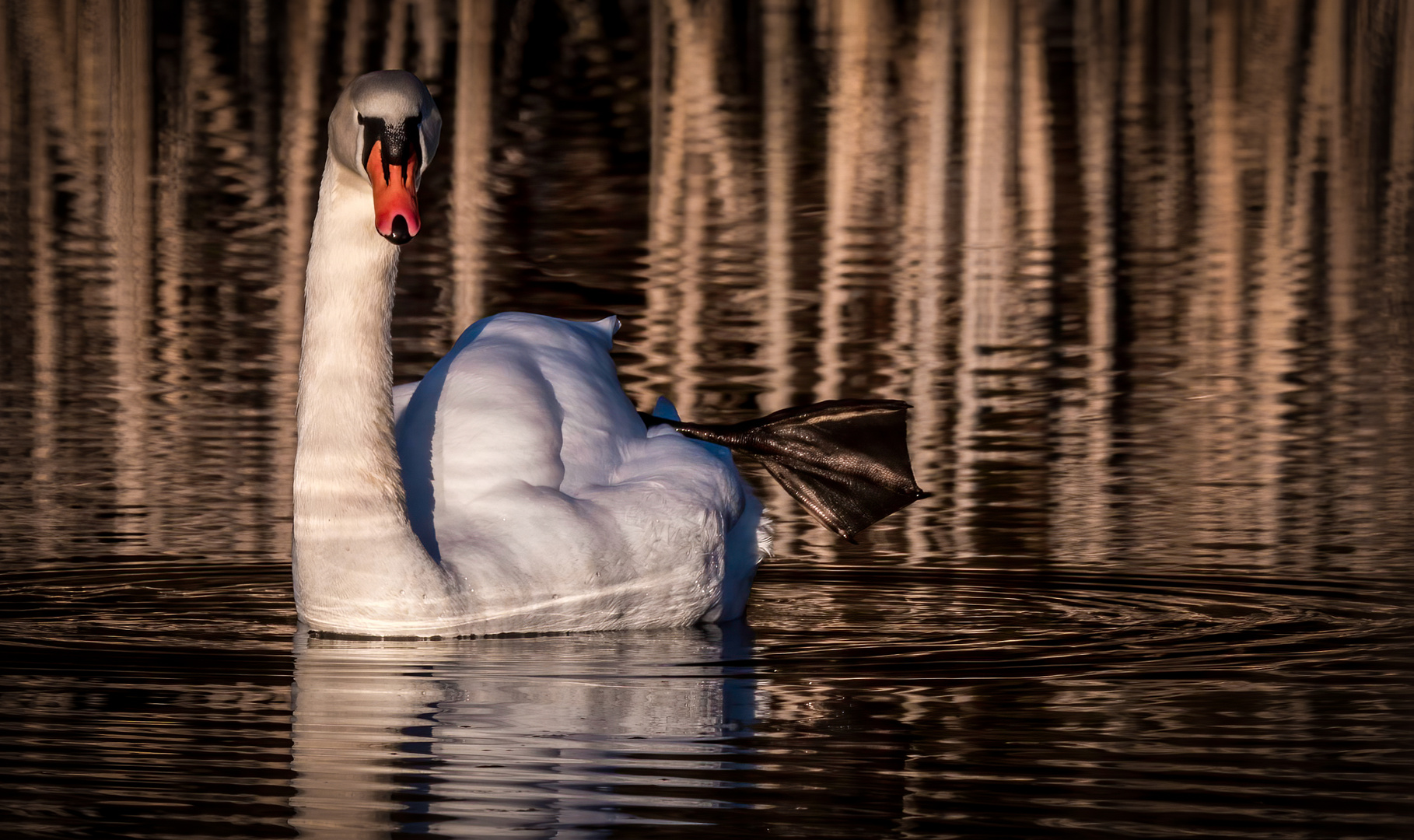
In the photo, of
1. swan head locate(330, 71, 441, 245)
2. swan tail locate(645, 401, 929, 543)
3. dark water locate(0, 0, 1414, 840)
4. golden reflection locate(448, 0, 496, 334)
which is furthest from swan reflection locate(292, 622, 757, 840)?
golden reflection locate(448, 0, 496, 334)

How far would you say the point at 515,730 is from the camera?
633 cm

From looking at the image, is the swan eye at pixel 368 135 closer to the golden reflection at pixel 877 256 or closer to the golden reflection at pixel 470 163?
the golden reflection at pixel 877 256

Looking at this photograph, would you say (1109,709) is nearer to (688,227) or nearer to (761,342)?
(761,342)

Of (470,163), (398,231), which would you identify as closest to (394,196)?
(398,231)

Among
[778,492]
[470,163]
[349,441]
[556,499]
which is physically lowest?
[778,492]

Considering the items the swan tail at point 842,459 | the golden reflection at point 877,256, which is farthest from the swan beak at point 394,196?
the golden reflection at point 877,256

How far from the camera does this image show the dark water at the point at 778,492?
591 centimetres

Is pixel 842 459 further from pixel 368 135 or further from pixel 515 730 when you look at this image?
pixel 515 730

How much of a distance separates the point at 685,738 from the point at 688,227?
13.1 meters

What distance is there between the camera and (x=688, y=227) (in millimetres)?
19188

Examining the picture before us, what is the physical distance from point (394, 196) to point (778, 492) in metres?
3.59

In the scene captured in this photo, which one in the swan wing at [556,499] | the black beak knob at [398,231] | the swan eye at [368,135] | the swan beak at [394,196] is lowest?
the swan wing at [556,499]

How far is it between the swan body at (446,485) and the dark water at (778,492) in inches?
5.6

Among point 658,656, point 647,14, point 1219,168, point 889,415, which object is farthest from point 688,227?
point 647,14
